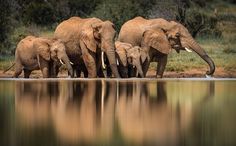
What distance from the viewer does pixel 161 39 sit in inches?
1014

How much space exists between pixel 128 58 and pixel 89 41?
1347 millimetres

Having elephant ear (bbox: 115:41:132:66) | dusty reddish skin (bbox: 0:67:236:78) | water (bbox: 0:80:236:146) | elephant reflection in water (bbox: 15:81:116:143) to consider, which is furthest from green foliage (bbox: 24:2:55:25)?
water (bbox: 0:80:236:146)

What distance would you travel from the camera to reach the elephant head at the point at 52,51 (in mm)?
24625

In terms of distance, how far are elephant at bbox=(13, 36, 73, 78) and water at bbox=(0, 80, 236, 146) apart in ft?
25.2

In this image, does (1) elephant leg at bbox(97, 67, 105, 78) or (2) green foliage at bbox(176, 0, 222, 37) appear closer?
(1) elephant leg at bbox(97, 67, 105, 78)

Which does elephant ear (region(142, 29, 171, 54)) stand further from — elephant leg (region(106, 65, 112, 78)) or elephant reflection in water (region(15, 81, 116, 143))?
elephant reflection in water (region(15, 81, 116, 143))

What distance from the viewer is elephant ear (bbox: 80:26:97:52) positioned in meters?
25.0

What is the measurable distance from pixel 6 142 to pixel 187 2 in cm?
3707

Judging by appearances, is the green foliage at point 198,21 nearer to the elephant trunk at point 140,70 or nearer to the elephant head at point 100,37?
the elephant head at point 100,37

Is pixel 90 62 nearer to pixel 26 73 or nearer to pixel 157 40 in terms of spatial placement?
pixel 157 40

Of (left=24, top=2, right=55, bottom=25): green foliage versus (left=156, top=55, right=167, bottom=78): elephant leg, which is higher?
(left=24, top=2, right=55, bottom=25): green foliage

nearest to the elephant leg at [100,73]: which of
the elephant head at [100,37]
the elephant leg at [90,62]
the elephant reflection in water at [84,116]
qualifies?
the elephant leg at [90,62]

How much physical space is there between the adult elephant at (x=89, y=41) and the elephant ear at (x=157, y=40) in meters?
1.36

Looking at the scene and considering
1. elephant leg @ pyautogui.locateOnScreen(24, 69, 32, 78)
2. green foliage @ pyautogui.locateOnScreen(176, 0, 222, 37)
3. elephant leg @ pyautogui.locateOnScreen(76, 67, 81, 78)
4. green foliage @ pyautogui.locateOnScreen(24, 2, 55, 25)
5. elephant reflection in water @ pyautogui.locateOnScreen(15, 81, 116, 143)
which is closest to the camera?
elephant reflection in water @ pyautogui.locateOnScreen(15, 81, 116, 143)
